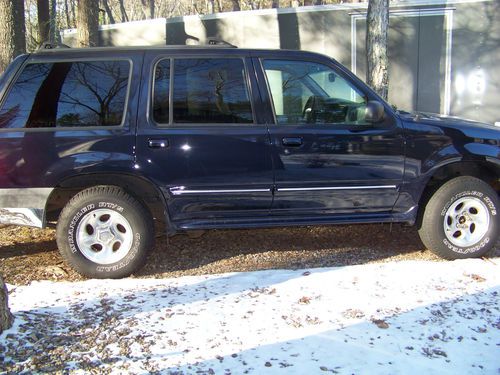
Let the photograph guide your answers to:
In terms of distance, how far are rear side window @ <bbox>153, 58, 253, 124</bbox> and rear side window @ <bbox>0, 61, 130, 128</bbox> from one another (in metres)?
0.33

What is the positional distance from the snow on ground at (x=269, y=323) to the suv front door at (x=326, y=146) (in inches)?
24.3

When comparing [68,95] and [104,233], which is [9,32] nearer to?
[68,95]

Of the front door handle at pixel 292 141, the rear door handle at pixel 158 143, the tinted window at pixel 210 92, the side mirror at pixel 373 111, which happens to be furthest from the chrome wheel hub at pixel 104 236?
the side mirror at pixel 373 111

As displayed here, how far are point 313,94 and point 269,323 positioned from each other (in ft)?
7.07

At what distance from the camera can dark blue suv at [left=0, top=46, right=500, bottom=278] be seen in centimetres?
445

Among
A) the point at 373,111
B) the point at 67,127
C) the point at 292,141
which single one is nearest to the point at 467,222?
the point at 373,111

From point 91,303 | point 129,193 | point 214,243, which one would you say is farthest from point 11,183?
point 214,243

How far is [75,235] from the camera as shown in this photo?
4.54 m

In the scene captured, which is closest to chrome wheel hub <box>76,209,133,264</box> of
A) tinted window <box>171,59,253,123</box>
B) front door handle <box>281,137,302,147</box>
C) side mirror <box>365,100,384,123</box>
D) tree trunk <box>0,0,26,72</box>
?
tinted window <box>171,59,253,123</box>

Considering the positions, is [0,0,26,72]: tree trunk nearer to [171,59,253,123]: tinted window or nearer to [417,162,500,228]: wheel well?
[171,59,253,123]: tinted window

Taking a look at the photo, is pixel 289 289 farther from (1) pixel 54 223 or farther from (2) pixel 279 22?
(2) pixel 279 22

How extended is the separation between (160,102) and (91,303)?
5.65ft

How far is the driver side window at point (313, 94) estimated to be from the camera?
189 inches

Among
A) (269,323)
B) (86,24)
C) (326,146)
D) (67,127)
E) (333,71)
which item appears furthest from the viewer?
(86,24)
